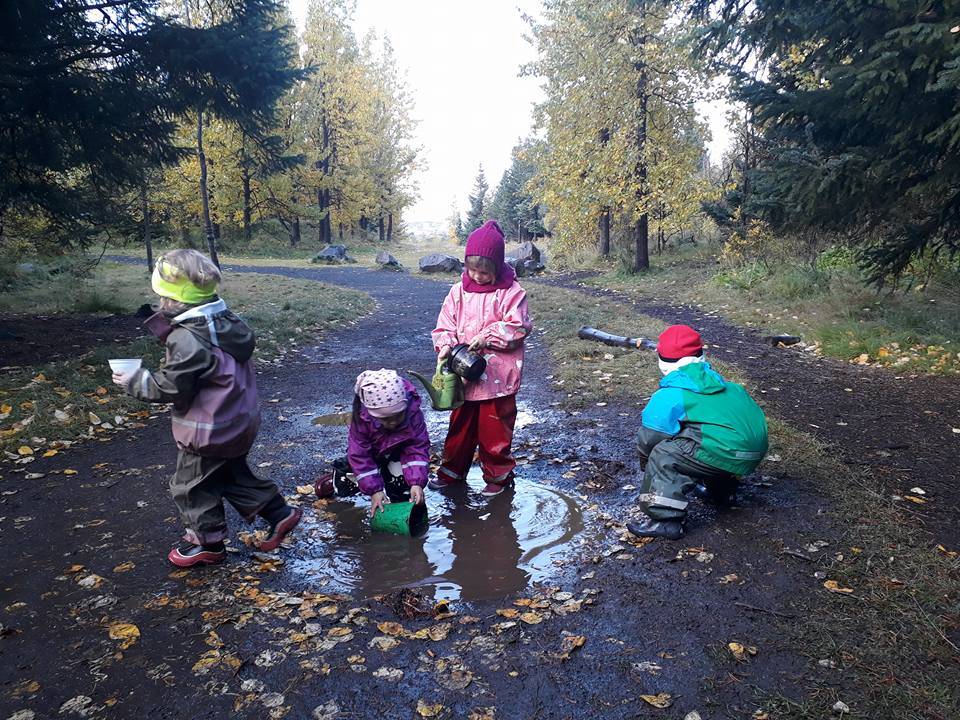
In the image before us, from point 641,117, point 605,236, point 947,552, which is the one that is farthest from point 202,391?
point 605,236

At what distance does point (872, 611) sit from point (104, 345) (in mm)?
9494

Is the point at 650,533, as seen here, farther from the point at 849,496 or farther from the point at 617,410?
the point at 617,410

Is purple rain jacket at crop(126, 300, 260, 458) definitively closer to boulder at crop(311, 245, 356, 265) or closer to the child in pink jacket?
the child in pink jacket

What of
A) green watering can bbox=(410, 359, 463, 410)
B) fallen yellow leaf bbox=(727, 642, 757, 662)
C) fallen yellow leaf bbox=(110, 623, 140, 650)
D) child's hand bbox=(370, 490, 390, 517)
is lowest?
fallen yellow leaf bbox=(110, 623, 140, 650)

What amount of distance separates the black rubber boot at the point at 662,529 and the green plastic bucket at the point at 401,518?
4.37ft

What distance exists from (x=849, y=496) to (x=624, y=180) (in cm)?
1646

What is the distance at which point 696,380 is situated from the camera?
4.05 metres

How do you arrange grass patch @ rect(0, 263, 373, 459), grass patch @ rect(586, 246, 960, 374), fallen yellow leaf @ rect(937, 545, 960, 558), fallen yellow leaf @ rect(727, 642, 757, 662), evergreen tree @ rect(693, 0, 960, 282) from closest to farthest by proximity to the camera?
fallen yellow leaf @ rect(727, 642, 757, 662) → fallen yellow leaf @ rect(937, 545, 960, 558) → evergreen tree @ rect(693, 0, 960, 282) → grass patch @ rect(0, 263, 373, 459) → grass patch @ rect(586, 246, 960, 374)

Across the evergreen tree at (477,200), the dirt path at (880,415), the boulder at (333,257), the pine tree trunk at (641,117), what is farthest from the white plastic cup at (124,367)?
the evergreen tree at (477,200)

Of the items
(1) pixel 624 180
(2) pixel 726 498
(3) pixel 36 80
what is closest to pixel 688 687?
(2) pixel 726 498

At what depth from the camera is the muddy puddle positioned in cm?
362

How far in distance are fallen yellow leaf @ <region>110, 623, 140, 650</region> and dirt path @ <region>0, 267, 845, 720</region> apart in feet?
0.05

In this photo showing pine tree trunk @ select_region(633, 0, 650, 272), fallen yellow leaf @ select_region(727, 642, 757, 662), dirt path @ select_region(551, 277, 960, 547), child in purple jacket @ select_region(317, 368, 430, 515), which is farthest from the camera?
pine tree trunk @ select_region(633, 0, 650, 272)

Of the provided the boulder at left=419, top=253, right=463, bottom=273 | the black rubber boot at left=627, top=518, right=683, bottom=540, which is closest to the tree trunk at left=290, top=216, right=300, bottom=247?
the boulder at left=419, top=253, right=463, bottom=273
